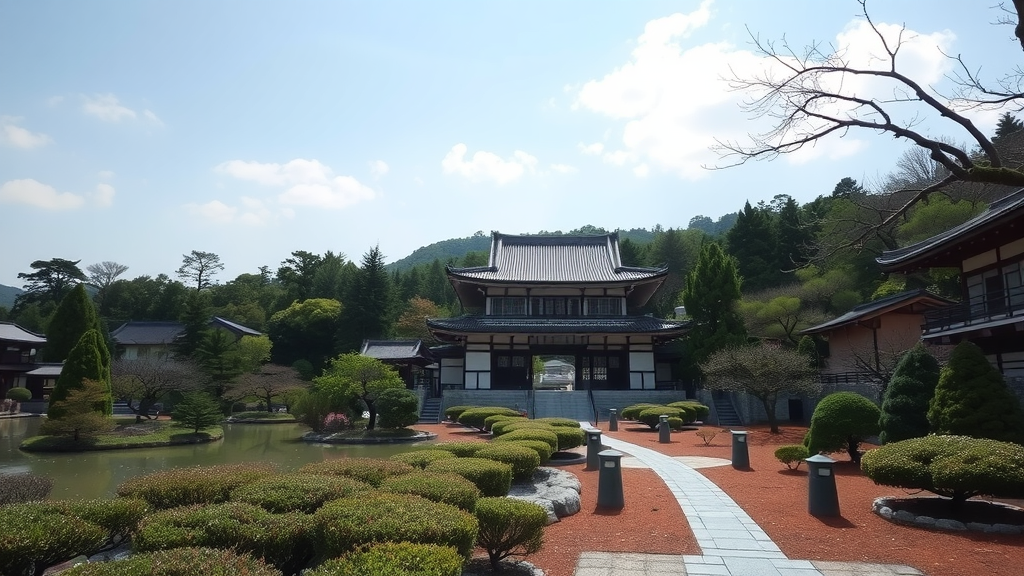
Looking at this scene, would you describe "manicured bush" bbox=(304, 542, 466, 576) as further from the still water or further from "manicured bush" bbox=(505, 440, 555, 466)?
the still water

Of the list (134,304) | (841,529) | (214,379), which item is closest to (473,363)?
(214,379)

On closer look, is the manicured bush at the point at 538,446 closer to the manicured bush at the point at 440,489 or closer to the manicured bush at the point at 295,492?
the manicured bush at the point at 440,489

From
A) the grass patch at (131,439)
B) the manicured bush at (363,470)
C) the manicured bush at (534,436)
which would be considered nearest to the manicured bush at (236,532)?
the manicured bush at (363,470)

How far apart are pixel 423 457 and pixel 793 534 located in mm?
5690

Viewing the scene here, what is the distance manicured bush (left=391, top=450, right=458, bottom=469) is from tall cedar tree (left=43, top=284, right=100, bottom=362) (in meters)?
34.2

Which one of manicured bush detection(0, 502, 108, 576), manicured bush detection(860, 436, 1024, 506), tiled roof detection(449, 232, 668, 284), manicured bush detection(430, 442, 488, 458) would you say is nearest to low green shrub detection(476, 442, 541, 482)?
manicured bush detection(430, 442, 488, 458)

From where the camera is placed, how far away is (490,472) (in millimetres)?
8305

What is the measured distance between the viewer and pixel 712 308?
32.9m

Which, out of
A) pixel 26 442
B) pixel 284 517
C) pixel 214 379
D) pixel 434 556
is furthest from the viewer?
pixel 214 379

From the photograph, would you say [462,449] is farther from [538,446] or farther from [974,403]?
[974,403]

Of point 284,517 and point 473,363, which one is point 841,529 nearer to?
point 284,517

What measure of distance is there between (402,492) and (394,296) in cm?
5001

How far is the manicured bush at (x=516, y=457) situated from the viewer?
34.1 ft

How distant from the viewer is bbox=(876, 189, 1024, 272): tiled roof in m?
13.0
